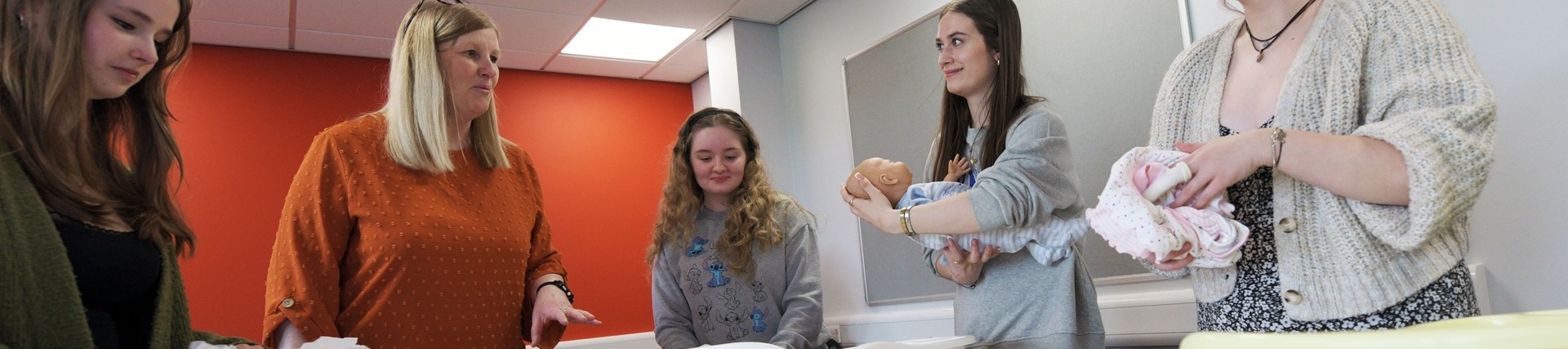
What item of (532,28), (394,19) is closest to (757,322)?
(532,28)

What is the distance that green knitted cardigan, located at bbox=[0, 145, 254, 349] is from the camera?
1009mm

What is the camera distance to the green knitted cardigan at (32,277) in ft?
3.31

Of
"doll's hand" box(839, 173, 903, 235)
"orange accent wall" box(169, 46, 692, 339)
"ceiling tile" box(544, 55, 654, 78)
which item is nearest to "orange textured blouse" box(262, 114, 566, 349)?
"doll's hand" box(839, 173, 903, 235)

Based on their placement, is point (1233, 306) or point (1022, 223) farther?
point (1022, 223)

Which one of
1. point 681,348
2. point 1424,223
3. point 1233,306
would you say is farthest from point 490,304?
point 1424,223

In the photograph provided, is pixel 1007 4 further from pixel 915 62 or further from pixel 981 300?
pixel 915 62

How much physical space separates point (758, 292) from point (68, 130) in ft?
4.68

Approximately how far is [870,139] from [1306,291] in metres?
3.01

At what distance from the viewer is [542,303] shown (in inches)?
75.6

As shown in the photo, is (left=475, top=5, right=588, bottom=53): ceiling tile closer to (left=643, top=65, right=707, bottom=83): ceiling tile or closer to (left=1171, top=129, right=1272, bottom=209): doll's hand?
(left=643, top=65, right=707, bottom=83): ceiling tile

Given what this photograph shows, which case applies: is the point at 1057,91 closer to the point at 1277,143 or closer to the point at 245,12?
the point at 1277,143

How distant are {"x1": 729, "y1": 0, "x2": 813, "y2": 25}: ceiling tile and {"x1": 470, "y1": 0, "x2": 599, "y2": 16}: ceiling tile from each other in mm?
751

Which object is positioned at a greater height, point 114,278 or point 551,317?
point 114,278

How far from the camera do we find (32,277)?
103 cm
